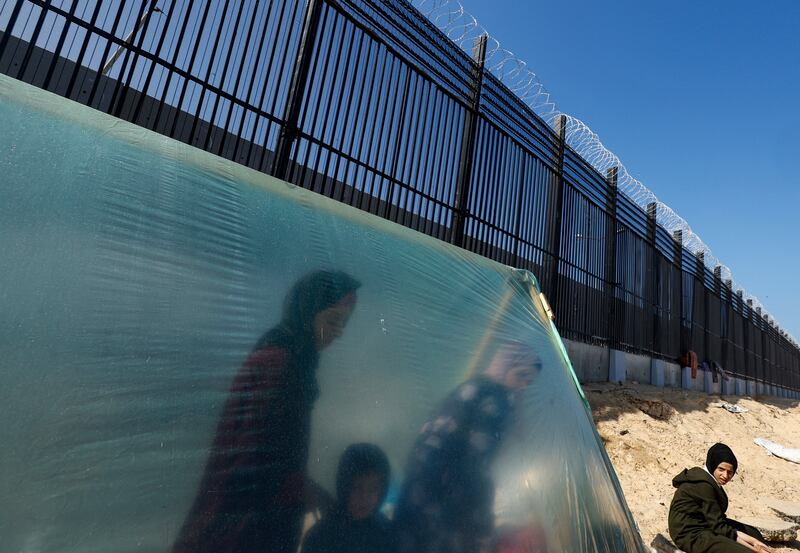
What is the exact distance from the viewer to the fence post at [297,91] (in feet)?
10.5

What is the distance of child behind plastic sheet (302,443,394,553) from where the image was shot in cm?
129

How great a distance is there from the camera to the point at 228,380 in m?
1.29

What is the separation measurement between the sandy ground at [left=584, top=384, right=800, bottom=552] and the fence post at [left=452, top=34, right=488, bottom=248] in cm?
240

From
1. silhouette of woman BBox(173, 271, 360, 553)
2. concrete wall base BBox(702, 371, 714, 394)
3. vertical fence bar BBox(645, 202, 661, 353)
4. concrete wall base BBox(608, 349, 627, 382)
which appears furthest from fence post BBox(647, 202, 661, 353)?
silhouette of woman BBox(173, 271, 360, 553)

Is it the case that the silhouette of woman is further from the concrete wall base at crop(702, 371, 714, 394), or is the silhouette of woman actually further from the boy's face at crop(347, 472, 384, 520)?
the concrete wall base at crop(702, 371, 714, 394)

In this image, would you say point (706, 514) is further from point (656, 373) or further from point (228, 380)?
point (656, 373)

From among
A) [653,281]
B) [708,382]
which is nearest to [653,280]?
[653,281]

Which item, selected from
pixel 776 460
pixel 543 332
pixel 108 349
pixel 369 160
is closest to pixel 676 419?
pixel 776 460

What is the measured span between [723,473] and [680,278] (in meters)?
8.92

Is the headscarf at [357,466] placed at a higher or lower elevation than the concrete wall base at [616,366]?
lower

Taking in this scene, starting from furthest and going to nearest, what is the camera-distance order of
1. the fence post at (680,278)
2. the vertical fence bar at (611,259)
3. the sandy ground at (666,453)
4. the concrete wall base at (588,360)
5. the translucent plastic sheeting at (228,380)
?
the fence post at (680,278) < the vertical fence bar at (611,259) < the concrete wall base at (588,360) < the sandy ground at (666,453) < the translucent plastic sheeting at (228,380)

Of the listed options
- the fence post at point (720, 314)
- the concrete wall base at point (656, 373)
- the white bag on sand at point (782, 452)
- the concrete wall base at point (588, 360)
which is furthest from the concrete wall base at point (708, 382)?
the concrete wall base at point (588, 360)

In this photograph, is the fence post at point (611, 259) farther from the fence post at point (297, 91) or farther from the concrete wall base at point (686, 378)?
the fence post at point (297, 91)

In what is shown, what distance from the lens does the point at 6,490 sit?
0.93 m
